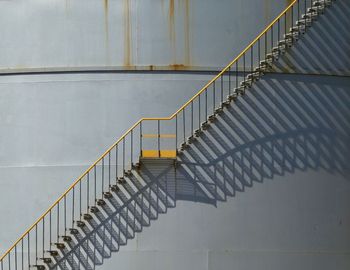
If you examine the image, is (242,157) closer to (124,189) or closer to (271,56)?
(271,56)

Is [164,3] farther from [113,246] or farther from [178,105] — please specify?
[113,246]

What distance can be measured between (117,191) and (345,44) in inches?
Answer: 250

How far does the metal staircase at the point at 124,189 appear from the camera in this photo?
27609 mm

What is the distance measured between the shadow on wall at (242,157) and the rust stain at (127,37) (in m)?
2.46

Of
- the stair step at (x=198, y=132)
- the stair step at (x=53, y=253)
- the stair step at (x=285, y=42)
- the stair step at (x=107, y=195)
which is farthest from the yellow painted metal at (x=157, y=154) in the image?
the stair step at (x=285, y=42)

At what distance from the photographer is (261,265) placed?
27703mm

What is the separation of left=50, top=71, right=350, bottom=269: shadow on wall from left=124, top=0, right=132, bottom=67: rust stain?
2461 millimetres

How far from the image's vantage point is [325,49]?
2869 cm

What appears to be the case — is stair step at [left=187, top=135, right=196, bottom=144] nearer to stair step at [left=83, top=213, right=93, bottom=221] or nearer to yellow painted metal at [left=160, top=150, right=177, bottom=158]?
yellow painted metal at [left=160, top=150, right=177, bottom=158]

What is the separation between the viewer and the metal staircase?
27609 millimetres

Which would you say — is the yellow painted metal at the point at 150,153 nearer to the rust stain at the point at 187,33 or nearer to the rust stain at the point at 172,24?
the rust stain at the point at 187,33

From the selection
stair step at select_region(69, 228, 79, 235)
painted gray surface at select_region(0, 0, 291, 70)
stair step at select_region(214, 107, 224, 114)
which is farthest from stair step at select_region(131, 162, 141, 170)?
painted gray surface at select_region(0, 0, 291, 70)

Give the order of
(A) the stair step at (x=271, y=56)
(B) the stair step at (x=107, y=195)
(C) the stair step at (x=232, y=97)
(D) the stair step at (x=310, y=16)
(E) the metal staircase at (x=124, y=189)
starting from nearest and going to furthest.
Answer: (E) the metal staircase at (x=124, y=189), (B) the stair step at (x=107, y=195), (C) the stair step at (x=232, y=97), (A) the stair step at (x=271, y=56), (D) the stair step at (x=310, y=16)

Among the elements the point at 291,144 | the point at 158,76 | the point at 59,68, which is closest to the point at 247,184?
the point at 291,144
